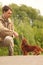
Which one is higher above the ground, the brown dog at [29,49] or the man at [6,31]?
the man at [6,31]

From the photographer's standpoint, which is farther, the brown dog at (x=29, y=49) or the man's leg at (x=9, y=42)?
the brown dog at (x=29, y=49)

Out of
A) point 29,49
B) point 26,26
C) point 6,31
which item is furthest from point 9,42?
point 26,26

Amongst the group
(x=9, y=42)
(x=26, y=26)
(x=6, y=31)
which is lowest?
(x=26, y=26)

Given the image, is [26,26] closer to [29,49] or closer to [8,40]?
[29,49]

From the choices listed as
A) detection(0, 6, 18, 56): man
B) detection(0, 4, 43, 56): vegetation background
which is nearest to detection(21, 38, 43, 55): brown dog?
detection(0, 6, 18, 56): man

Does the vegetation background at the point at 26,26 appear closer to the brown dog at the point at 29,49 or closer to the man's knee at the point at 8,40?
the brown dog at the point at 29,49

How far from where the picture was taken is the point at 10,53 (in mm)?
4254

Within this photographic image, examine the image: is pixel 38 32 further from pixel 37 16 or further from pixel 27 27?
pixel 37 16

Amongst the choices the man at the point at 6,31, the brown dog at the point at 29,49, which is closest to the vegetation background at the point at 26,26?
the brown dog at the point at 29,49

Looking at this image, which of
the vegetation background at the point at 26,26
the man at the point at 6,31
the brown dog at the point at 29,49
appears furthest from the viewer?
the vegetation background at the point at 26,26

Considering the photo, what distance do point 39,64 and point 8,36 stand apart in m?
1.17

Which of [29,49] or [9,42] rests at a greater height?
[9,42]

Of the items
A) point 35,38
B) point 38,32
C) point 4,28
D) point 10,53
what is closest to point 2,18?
point 4,28

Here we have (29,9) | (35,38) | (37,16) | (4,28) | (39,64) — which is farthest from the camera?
(37,16)
